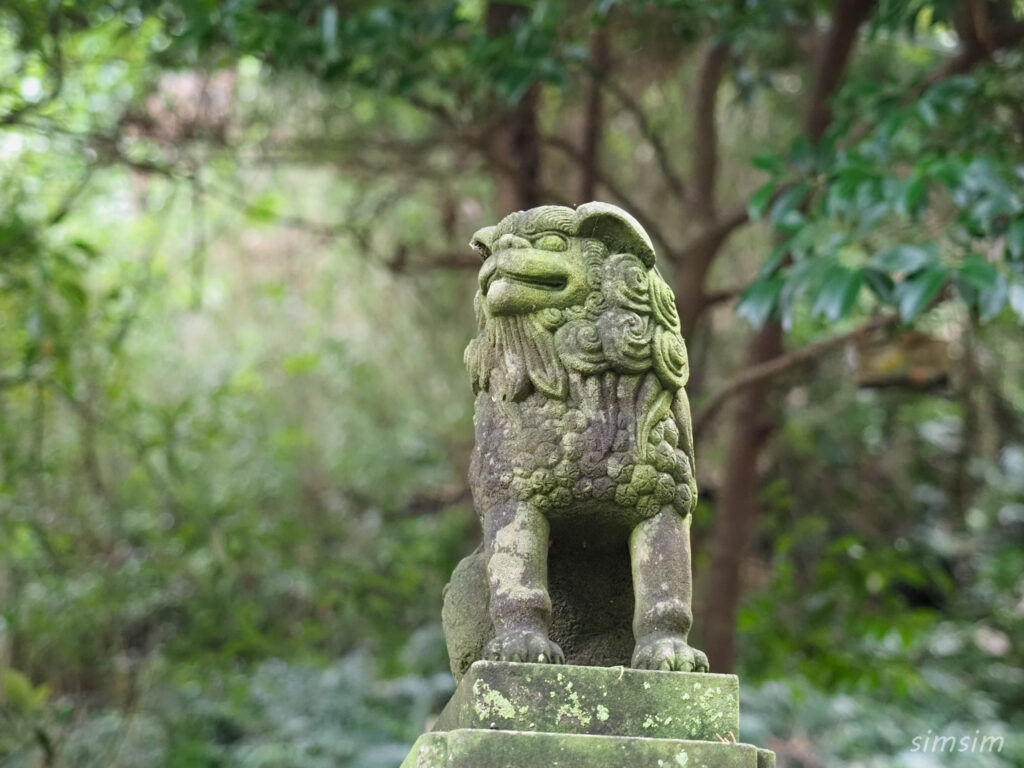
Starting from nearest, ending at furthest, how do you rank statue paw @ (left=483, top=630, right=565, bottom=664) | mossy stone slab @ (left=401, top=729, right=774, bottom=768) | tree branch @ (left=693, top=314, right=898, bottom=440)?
mossy stone slab @ (left=401, top=729, right=774, bottom=768) < statue paw @ (left=483, top=630, right=565, bottom=664) < tree branch @ (left=693, top=314, right=898, bottom=440)

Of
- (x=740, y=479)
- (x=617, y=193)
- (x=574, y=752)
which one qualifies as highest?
(x=617, y=193)

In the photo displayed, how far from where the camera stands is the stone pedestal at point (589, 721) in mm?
2492

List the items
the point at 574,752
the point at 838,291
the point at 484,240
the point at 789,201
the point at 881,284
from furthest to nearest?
the point at 789,201
the point at 881,284
the point at 838,291
the point at 484,240
the point at 574,752

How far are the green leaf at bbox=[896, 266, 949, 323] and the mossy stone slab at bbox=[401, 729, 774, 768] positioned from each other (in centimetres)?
178

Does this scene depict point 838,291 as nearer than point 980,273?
No

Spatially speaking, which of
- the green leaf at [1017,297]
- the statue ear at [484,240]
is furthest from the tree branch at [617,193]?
the statue ear at [484,240]

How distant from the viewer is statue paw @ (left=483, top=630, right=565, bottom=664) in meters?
2.62

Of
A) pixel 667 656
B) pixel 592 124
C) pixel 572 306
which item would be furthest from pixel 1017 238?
pixel 592 124

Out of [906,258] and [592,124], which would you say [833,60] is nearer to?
[592,124]

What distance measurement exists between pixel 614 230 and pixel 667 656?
930 millimetres

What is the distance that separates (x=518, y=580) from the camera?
2.74m

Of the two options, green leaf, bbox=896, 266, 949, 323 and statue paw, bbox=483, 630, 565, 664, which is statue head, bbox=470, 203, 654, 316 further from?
green leaf, bbox=896, 266, 949, 323

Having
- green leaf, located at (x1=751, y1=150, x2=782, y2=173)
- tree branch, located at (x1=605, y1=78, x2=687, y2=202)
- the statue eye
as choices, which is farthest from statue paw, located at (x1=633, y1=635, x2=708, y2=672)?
tree branch, located at (x1=605, y1=78, x2=687, y2=202)

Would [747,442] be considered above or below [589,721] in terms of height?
above
